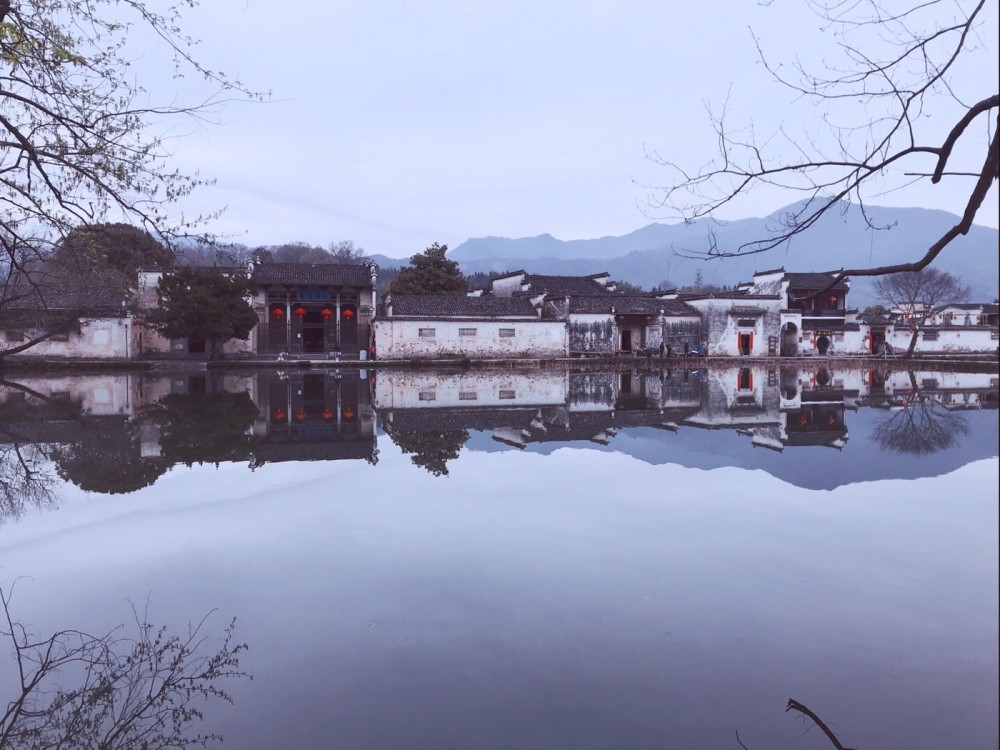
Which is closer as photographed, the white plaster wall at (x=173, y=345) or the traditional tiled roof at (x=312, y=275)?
the white plaster wall at (x=173, y=345)

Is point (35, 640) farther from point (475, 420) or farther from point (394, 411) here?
point (394, 411)

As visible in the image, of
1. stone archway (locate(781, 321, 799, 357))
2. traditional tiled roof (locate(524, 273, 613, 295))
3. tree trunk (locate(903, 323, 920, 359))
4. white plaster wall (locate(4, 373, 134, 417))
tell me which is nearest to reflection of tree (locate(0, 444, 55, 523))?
white plaster wall (locate(4, 373, 134, 417))

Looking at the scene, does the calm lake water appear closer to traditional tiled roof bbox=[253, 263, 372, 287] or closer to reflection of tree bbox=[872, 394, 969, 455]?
reflection of tree bbox=[872, 394, 969, 455]

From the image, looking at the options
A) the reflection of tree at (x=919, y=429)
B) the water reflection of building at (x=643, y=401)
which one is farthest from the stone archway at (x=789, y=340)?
the reflection of tree at (x=919, y=429)

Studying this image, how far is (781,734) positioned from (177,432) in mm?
9545

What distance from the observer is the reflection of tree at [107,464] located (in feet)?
23.5

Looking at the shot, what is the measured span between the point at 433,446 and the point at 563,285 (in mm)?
26342

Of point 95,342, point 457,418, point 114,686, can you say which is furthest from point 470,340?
point 114,686

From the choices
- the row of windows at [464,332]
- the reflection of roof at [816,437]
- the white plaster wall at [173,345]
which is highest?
the row of windows at [464,332]

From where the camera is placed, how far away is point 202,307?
2322 cm

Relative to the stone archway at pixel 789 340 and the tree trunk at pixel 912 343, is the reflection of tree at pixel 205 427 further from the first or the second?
the tree trunk at pixel 912 343

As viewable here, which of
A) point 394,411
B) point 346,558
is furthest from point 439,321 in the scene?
point 346,558

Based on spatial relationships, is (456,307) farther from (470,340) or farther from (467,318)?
(470,340)

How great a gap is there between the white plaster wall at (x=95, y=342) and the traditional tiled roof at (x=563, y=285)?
58.4 feet
